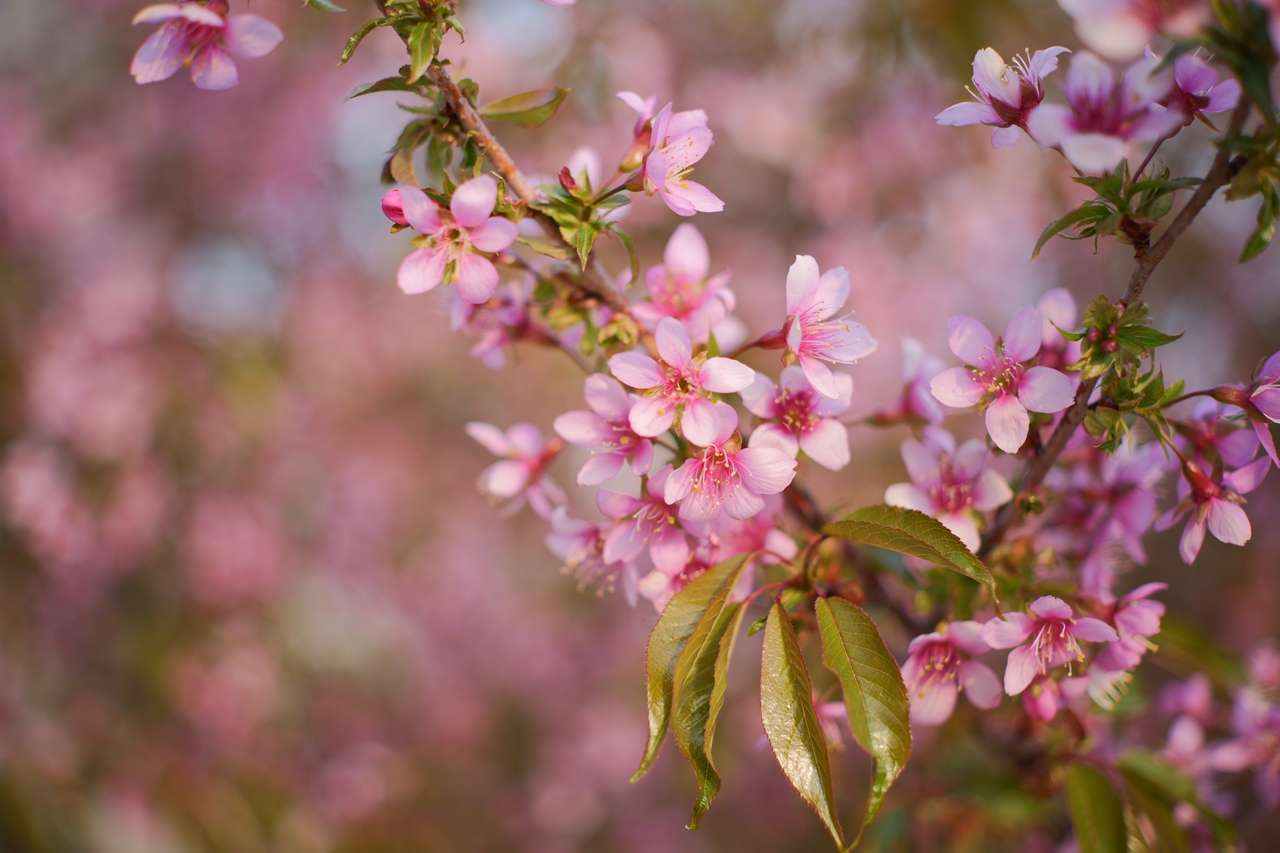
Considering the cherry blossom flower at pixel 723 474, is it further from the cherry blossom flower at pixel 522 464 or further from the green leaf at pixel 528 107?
the green leaf at pixel 528 107

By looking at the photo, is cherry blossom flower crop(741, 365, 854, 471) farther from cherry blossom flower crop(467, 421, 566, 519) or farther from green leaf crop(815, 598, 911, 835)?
cherry blossom flower crop(467, 421, 566, 519)

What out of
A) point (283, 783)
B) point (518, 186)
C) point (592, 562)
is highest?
point (518, 186)

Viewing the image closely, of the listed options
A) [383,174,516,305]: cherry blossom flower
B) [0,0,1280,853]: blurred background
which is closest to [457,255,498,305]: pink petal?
[383,174,516,305]: cherry blossom flower

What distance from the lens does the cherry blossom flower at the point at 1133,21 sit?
498 mm

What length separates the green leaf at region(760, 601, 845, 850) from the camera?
629 millimetres

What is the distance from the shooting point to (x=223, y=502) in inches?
129

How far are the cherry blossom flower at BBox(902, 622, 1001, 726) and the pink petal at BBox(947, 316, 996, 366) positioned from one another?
0.30 metres

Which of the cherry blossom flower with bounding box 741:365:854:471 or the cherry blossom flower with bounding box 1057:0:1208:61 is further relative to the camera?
the cherry blossom flower with bounding box 741:365:854:471

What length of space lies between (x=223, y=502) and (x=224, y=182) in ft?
5.04

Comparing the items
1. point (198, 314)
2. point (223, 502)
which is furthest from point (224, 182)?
point (223, 502)

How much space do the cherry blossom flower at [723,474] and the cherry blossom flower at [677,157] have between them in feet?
0.74

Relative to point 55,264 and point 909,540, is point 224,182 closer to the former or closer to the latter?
point 55,264

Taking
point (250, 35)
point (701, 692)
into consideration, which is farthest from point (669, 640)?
point (250, 35)

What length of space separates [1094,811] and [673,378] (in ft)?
2.64
